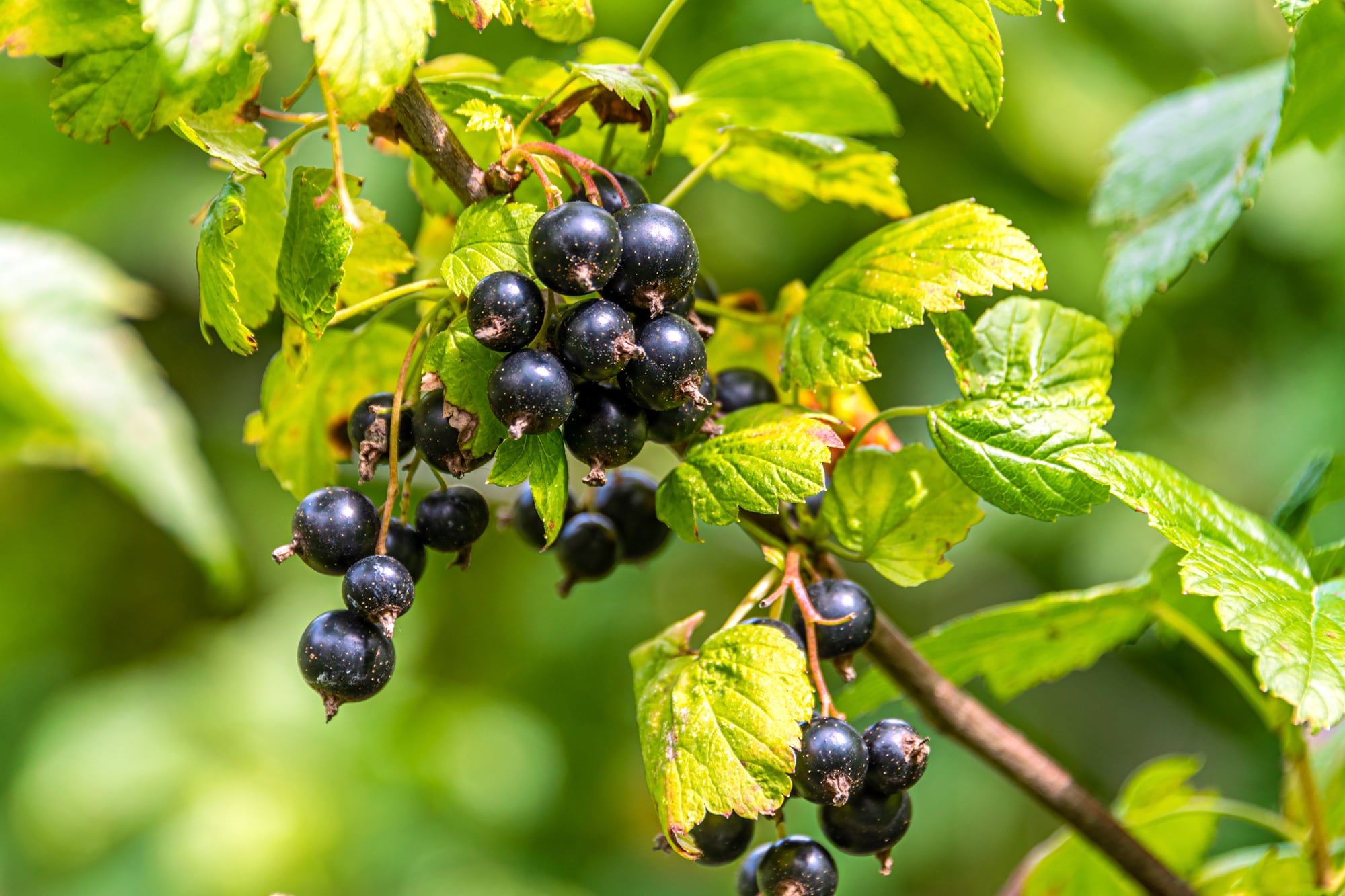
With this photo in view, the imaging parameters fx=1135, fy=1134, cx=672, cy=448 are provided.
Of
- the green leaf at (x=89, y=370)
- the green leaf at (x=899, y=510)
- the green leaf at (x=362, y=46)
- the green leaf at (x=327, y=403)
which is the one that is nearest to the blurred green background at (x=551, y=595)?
the green leaf at (x=89, y=370)

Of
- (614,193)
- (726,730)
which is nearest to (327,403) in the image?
(614,193)

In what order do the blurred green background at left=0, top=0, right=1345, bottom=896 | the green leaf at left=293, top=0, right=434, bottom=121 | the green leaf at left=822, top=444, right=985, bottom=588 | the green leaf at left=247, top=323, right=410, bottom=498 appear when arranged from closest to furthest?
the green leaf at left=293, top=0, right=434, bottom=121 → the green leaf at left=822, top=444, right=985, bottom=588 → the green leaf at left=247, top=323, right=410, bottom=498 → the blurred green background at left=0, top=0, right=1345, bottom=896

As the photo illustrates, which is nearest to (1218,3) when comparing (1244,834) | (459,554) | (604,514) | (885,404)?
(885,404)

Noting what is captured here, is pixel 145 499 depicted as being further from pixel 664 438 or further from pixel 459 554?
pixel 664 438

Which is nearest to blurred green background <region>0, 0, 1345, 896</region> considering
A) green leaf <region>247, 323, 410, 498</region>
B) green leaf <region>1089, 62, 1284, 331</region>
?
green leaf <region>1089, 62, 1284, 331</region>

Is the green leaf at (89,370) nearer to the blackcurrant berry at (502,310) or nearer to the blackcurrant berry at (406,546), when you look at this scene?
the blackcurrant berry at (406,546)

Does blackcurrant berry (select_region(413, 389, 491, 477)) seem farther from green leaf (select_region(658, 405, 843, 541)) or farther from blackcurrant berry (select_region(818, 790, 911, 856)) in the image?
blackcurrant berry (select_region(818, 790, 911, 856))
